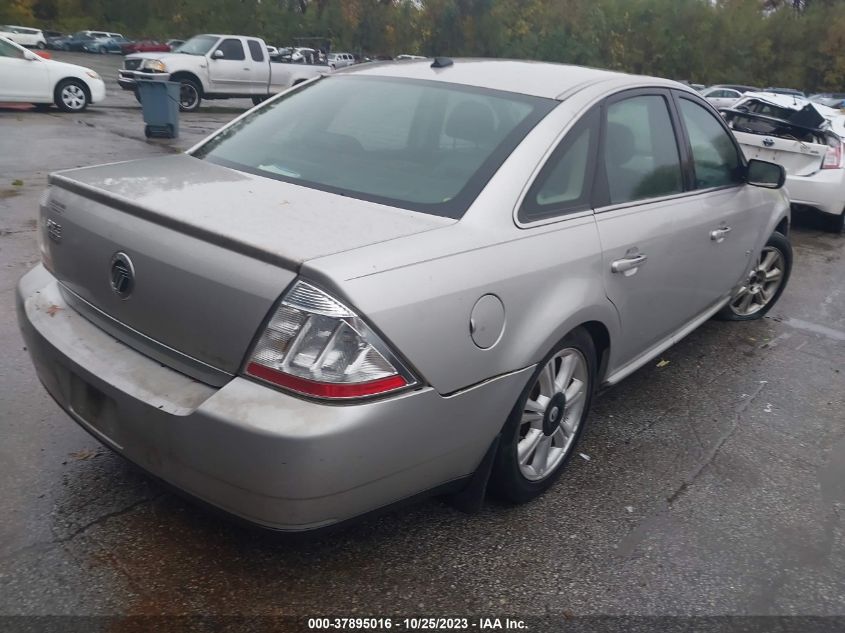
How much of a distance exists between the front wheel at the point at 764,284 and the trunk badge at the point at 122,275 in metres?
4.14

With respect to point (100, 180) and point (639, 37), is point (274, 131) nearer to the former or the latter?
point (100, 180)

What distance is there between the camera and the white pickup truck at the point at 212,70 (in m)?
18.3

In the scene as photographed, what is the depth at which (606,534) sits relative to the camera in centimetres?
294

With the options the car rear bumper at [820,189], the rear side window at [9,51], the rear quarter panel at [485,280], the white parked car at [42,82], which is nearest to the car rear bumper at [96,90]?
the white parked car at [42,82]

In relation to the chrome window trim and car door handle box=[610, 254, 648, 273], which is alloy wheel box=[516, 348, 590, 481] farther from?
the chrome window trim

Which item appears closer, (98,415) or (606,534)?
(98,415)

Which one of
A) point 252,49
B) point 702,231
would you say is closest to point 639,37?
point 252,49

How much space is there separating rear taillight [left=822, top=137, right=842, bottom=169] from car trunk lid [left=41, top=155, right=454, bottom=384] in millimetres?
7397

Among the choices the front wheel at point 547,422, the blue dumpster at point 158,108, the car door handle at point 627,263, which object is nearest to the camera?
the front wheel at point 547,422

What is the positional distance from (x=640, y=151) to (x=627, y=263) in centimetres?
68

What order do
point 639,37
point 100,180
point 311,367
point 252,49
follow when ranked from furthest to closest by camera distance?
point 639,37 < point 252,49 < point 100,180 < point 311,367

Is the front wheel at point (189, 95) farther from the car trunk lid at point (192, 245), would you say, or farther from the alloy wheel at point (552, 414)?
the alloy wheel at point (552, 414)

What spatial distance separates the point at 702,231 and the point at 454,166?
5.44 ft

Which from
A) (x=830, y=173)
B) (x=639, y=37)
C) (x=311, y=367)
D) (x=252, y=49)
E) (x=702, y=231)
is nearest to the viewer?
(x=311, y=367)
